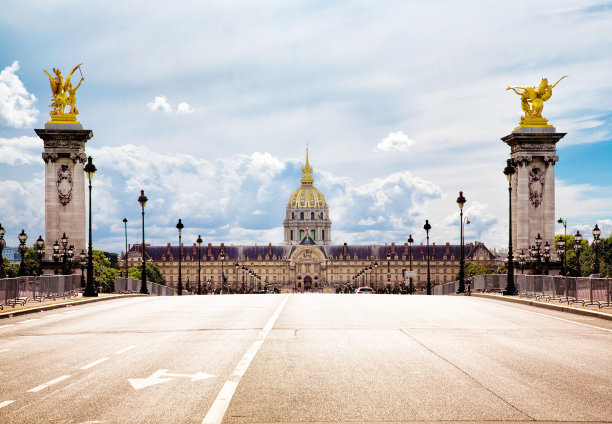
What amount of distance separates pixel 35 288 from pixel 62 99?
33380 millimetres

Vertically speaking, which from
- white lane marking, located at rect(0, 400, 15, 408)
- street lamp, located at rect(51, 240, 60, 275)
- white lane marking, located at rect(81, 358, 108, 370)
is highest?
street lamp, located at rect(51, 240, 60, 275)

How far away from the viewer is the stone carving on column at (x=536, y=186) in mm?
60969

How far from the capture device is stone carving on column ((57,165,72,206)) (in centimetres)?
6206

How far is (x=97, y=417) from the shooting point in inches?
337

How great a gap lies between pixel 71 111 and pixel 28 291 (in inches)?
1351

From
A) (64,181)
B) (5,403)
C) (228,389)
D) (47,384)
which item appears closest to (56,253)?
(64,181)

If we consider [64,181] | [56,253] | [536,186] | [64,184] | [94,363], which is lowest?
[94,363]

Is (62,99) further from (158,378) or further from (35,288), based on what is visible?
(158,378)

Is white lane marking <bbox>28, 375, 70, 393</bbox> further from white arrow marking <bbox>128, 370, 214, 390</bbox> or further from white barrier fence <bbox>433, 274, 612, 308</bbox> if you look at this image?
white barrier fence <bbox>433, 274, 612, 308</bbox>

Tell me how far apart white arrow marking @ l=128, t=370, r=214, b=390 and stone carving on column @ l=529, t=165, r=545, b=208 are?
2090 inches

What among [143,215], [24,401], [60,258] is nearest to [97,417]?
[24,401]

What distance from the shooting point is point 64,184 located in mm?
62250

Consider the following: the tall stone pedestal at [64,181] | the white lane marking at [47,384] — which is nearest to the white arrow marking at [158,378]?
the white lane marking at [47,384]

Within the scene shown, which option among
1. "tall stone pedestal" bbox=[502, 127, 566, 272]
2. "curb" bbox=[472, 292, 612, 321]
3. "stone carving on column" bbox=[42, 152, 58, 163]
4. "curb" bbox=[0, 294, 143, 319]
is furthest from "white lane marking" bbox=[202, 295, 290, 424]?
"stone carving on column" bbox=[42, 152, 58, 163]
